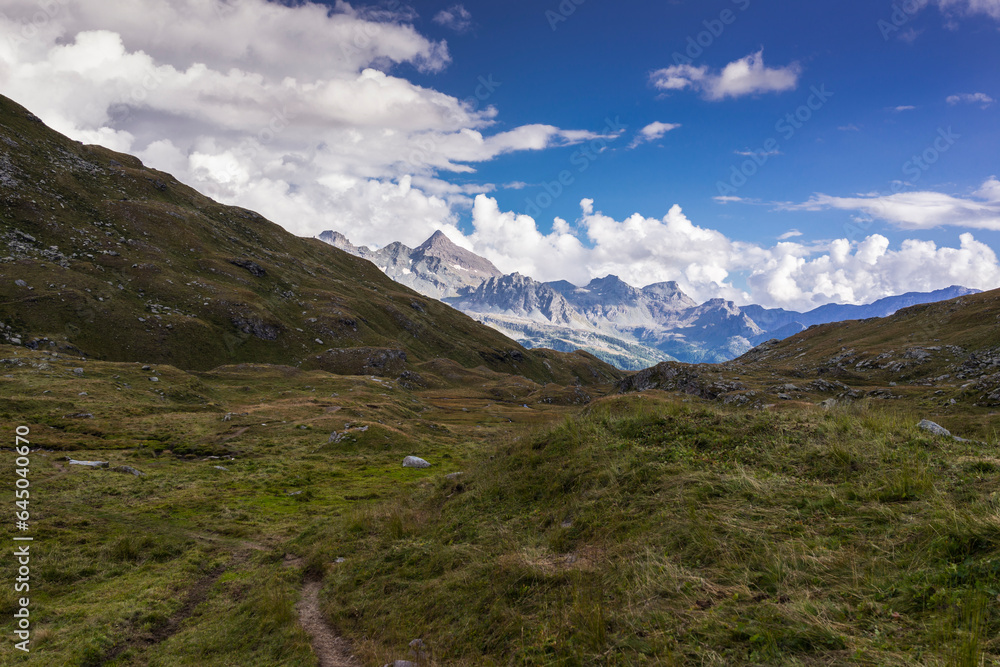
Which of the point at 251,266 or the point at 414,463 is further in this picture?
the point at 251,266

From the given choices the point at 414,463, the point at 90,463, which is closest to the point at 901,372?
the point at 414,463

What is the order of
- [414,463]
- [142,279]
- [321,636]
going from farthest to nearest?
[142,279] → [414,463] → [321,636]

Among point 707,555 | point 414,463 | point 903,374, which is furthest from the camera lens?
point 903,374

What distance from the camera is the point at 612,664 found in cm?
631

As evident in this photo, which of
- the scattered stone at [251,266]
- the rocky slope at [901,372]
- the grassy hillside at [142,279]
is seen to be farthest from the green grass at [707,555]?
the scattered stone at [251,266]

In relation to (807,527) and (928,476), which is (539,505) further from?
(928,476)

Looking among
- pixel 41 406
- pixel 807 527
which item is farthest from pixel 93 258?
pixel 807 527

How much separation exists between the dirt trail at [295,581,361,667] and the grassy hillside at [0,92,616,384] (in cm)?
9405

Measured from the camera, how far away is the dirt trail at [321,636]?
998 centimetres

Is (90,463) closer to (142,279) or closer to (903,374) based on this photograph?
(903,374)

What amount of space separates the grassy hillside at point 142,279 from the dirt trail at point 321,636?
94049mm

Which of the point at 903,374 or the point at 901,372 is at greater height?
the point at 901,372

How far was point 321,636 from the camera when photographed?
11.2 meters

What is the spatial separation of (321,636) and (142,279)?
124m
